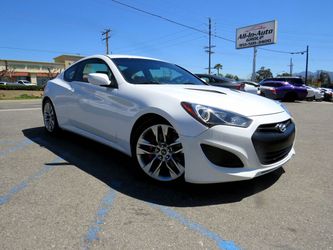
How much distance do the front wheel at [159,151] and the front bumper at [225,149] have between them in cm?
14

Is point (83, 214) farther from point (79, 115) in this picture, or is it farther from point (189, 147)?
point (79, 115)

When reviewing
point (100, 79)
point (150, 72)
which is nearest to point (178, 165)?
point (100, 79)

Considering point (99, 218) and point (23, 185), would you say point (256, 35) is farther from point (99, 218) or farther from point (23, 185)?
point (99, 218)

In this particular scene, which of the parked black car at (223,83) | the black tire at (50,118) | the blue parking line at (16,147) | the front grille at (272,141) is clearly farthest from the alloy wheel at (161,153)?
the parked black car at (223,83)

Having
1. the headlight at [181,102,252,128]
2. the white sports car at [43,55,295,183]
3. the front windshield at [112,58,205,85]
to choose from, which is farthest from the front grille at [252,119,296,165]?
the front windshield at [112,58,205,85]

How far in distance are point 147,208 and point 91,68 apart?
9.00ft

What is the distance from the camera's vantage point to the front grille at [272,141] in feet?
9.73

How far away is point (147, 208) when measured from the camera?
283 cm

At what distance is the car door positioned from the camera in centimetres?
391

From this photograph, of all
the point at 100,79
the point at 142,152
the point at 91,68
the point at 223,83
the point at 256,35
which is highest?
the point at 256,35

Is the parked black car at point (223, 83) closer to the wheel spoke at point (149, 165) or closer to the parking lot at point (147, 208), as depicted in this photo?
the parking lot at point (147, 208)

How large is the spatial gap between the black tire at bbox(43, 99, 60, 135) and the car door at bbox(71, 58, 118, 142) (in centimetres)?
88

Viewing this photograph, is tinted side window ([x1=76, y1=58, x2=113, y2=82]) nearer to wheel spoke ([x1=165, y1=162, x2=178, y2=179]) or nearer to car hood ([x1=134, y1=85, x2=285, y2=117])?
car hood ([x1=134, y1=85, x2=285, y2=117])

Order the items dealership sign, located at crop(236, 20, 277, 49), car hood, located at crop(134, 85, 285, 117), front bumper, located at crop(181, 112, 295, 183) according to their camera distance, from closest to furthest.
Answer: front bumper, located at crop(181, 112, 295, 183)
car hood, located at crop(134, 85, 285, 117)
dealership sign, located at crop(236, 20, 277, 49)
